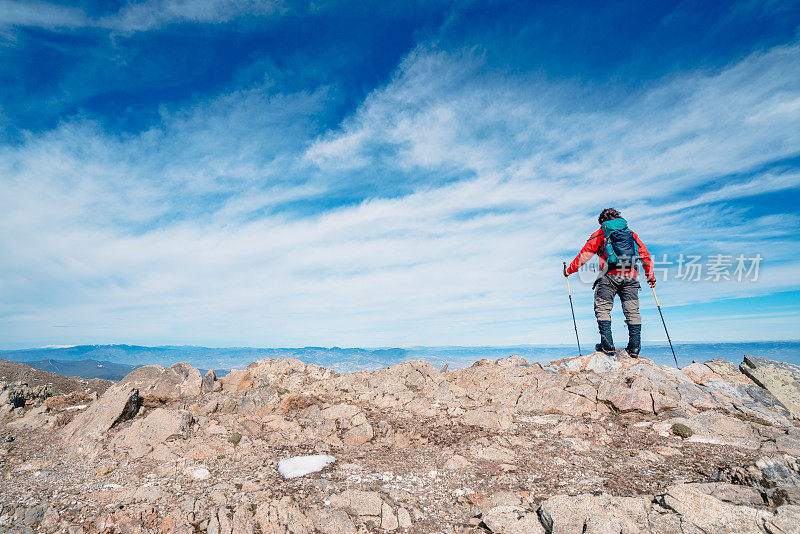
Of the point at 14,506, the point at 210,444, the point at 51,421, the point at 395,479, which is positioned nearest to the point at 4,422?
the point at 51,421

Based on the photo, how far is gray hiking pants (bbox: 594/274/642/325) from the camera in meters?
13.8

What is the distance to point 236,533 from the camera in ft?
18.7

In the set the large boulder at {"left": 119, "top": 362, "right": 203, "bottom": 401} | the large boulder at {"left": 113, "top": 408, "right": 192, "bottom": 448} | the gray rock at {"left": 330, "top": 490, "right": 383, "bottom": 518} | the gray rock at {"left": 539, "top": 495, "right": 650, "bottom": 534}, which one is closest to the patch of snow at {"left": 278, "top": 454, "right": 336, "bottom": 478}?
the gray rock at {"left": 330, "top": 490, "right": 383, "bottom": 518}

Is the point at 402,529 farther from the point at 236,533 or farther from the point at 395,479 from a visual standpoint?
the point at 236,533

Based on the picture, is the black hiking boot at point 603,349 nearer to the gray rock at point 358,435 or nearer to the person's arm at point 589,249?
the person's arm at point 589,249

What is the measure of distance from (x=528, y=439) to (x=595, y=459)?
1.55 metres

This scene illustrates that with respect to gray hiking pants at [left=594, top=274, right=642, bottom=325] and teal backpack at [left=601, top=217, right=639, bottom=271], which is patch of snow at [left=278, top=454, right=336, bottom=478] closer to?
gray hiking pants at [left=594, top=274, right=642, bottom=325]

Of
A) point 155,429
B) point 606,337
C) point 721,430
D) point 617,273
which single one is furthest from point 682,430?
point 155,429

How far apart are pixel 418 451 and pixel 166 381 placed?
10.4 m

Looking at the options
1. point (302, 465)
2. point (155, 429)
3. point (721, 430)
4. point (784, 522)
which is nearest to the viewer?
point (784, 522)

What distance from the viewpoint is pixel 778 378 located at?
11703 mm

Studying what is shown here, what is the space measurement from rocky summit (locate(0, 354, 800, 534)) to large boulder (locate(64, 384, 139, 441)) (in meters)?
0.05

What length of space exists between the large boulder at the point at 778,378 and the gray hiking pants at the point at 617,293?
141 inches

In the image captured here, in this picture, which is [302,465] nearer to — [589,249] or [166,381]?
[166,381]
